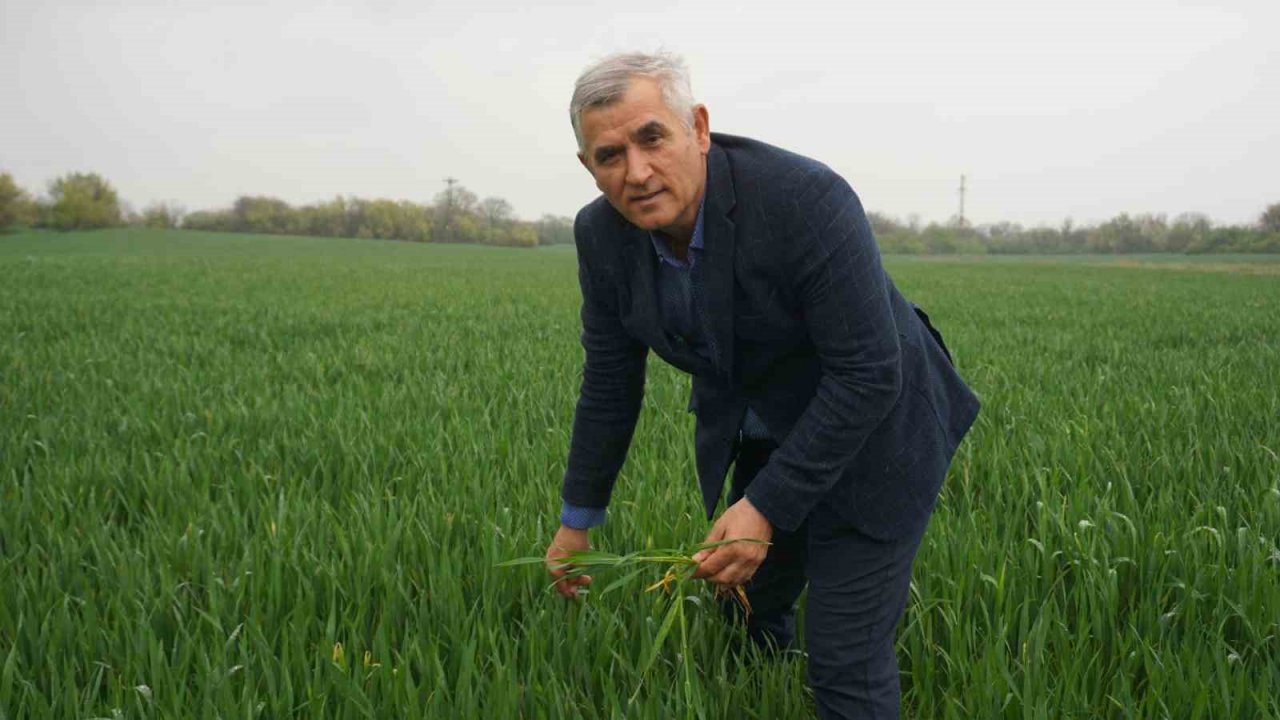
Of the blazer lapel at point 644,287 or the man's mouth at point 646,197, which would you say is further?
the blazer lapel at point 644,287

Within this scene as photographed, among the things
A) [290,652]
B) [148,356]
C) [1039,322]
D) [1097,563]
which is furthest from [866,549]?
[1039,322]

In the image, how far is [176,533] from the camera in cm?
259

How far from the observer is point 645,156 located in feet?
4.88

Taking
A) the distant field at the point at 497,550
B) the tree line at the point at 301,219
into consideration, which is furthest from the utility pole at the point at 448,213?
the distant field at the point at 497,550

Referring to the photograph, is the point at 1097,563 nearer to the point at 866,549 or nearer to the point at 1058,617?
the point at 1058,617

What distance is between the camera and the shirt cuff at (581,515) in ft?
6.55

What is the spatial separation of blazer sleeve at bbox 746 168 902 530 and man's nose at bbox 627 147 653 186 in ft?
0.85

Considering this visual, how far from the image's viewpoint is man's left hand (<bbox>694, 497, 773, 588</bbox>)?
153 centimetres

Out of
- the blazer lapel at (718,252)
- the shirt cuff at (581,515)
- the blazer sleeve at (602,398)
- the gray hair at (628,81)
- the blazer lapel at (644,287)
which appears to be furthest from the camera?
the shirt cuff at (581,515)

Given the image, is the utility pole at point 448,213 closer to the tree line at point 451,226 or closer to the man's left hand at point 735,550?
the tree line at point 451,226

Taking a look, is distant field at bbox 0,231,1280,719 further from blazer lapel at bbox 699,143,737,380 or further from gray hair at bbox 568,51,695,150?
gray hair at bbox 568,51,695,150

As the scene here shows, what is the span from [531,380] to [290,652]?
12.0 ft

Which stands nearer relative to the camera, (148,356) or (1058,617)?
(1058,617)

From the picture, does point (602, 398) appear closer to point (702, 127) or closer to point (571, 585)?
point (571, 585)
